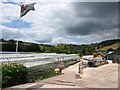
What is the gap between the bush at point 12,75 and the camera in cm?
1012

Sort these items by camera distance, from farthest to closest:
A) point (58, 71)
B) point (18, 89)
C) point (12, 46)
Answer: point (12, 46)
point (58, 71)
point (18, 89)

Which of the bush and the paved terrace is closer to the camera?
the bush

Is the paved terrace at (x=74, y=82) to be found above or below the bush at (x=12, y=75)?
below

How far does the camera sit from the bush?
1012 centimetres

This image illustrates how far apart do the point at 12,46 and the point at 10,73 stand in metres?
40.8

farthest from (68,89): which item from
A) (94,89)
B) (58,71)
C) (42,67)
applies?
(58,71)

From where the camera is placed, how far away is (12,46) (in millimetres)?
50312

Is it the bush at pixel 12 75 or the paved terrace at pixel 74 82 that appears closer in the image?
the bush at pixel 12 75

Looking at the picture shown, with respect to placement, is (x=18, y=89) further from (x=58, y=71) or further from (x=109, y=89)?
(x=58, y=71)

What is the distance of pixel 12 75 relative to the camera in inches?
416

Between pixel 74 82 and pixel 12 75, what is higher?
pixel 12 75

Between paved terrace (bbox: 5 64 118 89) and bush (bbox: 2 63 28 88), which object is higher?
bush (bbox: 2 63 28 88)

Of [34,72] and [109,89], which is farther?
[34,72]

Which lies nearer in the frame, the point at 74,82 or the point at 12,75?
the point at 12,75
